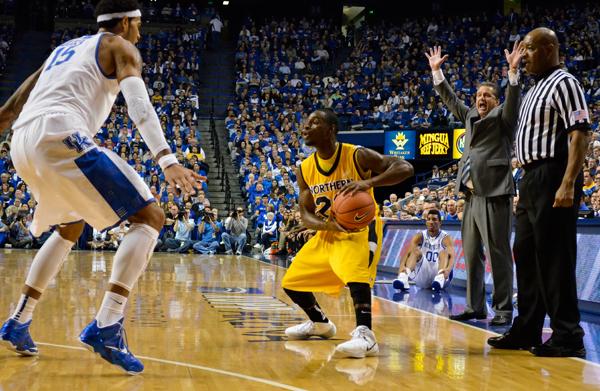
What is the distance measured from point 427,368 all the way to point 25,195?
15510mm

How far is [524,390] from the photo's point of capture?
Result: 348cm

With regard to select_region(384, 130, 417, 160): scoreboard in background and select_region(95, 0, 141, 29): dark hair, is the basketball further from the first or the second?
select_region(384, 130, 417, 160): scoreboard in background

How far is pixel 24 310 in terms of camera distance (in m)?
3.98

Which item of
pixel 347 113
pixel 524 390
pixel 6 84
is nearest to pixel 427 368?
pixel 524 390

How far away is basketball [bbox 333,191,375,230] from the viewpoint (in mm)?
4551

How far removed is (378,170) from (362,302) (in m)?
0.88

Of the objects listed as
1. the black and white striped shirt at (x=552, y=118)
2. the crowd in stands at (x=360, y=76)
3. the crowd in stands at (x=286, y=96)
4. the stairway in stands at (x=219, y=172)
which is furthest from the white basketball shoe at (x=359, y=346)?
the stairway in stands at (x=219, y=172)

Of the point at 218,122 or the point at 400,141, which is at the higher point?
the point at 218,122

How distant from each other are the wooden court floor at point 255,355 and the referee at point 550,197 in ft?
0.77

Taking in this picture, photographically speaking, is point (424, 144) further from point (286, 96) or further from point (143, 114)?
point (143, 114)

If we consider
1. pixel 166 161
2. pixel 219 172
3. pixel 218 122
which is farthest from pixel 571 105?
pixel 218 122

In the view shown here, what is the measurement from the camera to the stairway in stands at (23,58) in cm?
2482

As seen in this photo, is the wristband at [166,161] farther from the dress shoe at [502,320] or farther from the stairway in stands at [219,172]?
the stairway in stands at [219,172]

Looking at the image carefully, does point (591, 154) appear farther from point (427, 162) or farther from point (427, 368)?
point (427, 368)
